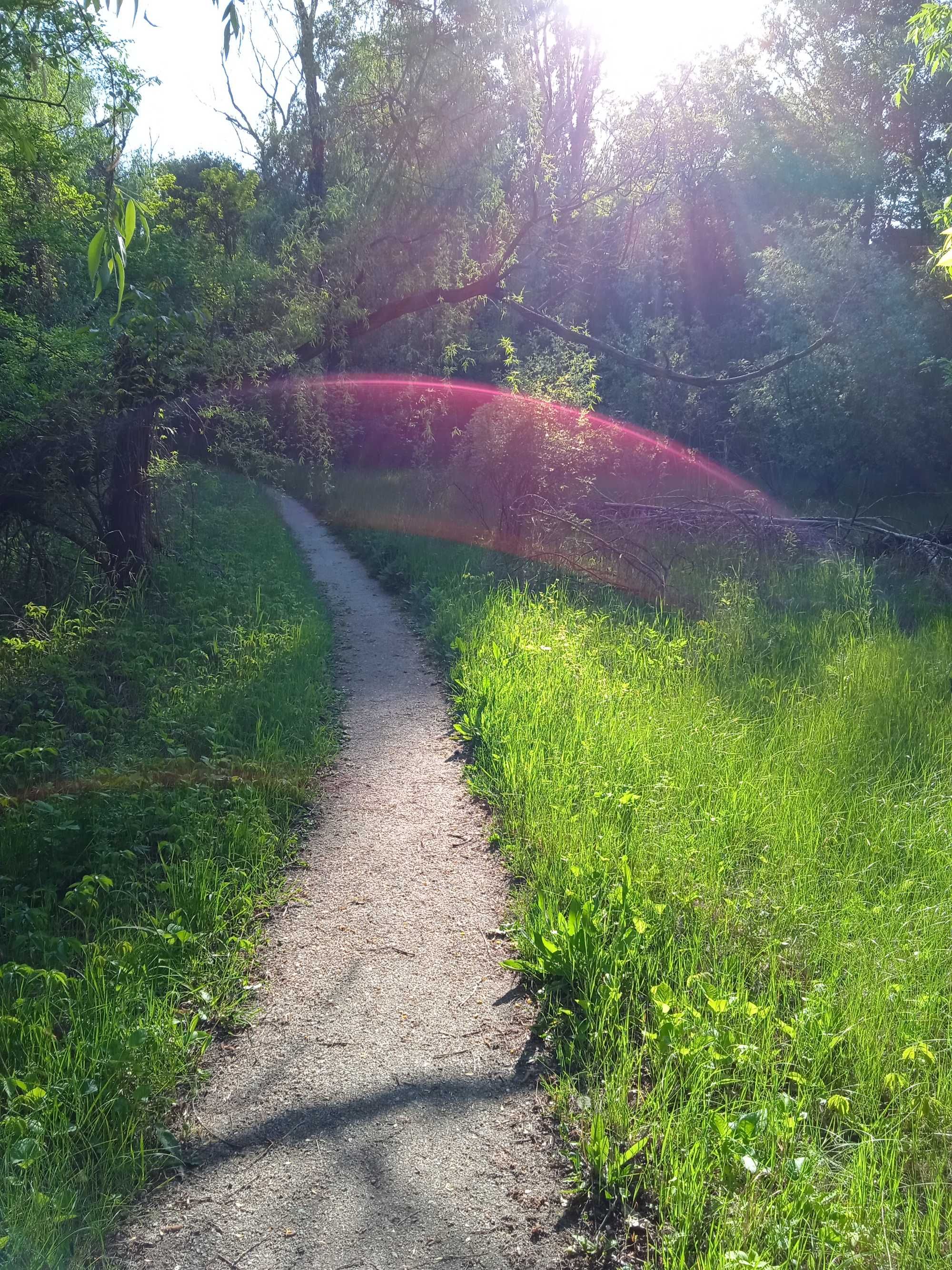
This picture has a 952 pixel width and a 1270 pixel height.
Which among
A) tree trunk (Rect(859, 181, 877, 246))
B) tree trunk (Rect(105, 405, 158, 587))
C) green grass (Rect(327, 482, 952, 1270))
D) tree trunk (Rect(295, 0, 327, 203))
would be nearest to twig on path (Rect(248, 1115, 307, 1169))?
green grass (Rect(327, 482, 952, 1270))

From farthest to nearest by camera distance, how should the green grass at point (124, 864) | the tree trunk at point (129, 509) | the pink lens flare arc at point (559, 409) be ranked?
1. the pink lens flare arc at point (559, 409)
2. the tree trunk at point (129, 509)
3. the green grass at point (124, 864)

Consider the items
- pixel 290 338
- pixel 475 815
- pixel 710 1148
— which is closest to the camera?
pixel 710 1148

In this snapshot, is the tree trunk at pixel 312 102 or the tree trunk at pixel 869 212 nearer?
the tree trunk at pixel 312 102

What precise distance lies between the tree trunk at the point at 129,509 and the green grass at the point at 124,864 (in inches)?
38.3

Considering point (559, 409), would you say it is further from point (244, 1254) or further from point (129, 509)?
point (244, 1254)

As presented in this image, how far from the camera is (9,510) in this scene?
31.0 ft

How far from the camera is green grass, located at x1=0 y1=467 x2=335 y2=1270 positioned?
2.86 m

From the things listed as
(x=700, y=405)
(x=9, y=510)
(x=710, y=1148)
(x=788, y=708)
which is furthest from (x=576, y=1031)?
(x=700, y=405)

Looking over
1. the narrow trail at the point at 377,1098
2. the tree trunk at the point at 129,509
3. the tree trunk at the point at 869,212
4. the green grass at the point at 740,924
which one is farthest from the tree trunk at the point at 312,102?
the tree trunk at the point at 869,212

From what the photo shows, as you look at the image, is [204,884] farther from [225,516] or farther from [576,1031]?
[225,516]

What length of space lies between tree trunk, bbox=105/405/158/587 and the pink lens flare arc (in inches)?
144

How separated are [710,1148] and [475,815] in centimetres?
293

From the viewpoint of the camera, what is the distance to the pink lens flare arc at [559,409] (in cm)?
1442

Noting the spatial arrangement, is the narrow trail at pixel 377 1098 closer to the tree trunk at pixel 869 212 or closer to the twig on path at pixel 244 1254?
the twig on path at pixel 244 1254
